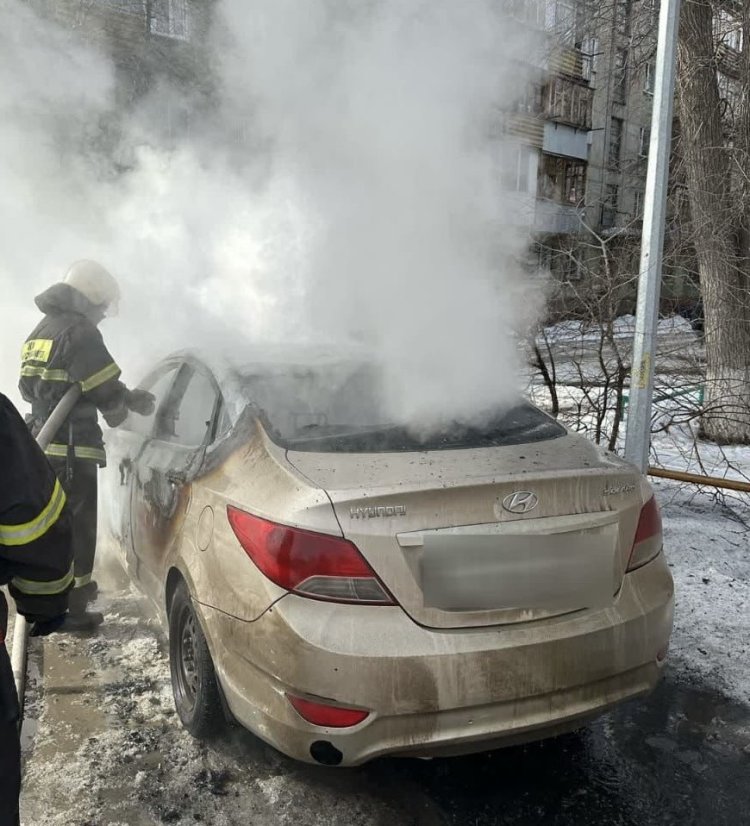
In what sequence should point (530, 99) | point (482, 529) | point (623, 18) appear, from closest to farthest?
point (482, 529), point (530, 99), point (623, 18)

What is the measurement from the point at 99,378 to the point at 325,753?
7.61ft

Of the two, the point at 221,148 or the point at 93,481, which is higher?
the point at 221,148

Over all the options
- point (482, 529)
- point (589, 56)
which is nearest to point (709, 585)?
point (482, 529)

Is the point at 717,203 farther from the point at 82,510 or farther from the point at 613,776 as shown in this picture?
the point at 82,510

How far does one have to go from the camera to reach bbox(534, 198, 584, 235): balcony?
522 centimetres

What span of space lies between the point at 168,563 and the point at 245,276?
247cm

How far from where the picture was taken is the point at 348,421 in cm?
281

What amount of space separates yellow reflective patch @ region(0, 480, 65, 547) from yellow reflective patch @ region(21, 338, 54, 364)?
83.8 inches

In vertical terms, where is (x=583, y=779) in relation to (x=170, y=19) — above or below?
below

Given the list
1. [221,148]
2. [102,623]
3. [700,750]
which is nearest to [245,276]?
[221,148]

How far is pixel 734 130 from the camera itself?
766 cm

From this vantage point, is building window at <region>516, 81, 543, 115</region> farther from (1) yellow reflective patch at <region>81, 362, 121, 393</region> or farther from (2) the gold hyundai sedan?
(1) yellow reflective patch at <region>81, 362, 121, 393</region>

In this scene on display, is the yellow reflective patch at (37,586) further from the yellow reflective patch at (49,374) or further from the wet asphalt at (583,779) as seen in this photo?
the yellow reflective patch at (49,374)

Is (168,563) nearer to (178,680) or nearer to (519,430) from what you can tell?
(178,680)
